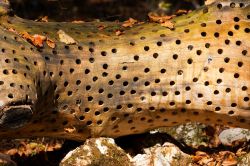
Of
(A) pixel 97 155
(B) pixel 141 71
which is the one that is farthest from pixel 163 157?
(B) pixel 141 71

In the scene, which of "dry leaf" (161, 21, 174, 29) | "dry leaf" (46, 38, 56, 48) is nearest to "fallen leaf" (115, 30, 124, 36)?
"dry leaf" (161, 21, 174, 29)

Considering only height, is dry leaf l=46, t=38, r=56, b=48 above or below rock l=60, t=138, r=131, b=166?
above

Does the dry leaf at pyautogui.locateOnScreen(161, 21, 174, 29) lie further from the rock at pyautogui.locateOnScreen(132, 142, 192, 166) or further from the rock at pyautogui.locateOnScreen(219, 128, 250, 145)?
the rock at pyautogui.locateOnScreen(219, 128, 250, 145)

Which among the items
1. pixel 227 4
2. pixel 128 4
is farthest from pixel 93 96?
pixel 128 4

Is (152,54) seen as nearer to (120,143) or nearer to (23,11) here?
(120,143)

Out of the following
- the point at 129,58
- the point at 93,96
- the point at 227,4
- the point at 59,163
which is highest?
the point at 227,4

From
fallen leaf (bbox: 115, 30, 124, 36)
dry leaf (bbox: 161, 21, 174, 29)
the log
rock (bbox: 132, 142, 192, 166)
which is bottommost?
rock (bbox: 132, 142, 192, 166)

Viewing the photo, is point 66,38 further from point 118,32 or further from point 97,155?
point 97,155
